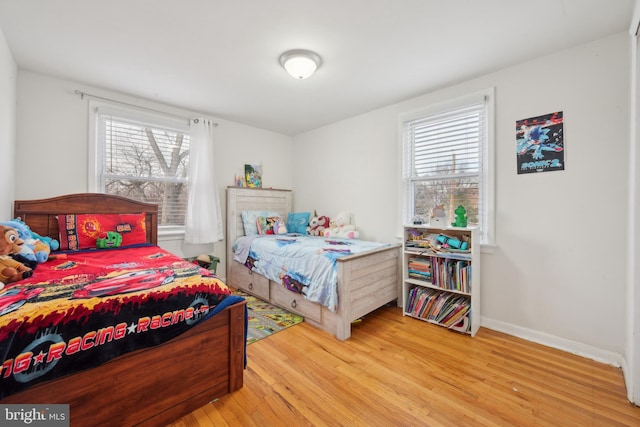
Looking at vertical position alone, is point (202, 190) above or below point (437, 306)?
above

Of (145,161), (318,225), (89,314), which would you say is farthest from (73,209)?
(318,225)

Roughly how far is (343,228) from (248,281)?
1360 mm

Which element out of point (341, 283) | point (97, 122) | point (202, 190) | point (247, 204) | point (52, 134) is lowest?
point (341, 283)

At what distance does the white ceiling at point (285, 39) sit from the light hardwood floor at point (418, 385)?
232 cm

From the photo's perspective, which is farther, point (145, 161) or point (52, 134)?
point (145, 161)

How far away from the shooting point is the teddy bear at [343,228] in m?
3.27

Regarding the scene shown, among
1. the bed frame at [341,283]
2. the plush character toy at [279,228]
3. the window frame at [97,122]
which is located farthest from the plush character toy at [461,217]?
the window frame at [97,122]

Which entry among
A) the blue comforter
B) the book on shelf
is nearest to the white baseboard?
the book on shelf

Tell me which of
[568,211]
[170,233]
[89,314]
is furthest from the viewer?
[170,233]

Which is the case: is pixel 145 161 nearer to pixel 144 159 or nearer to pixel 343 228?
pixel 144 159

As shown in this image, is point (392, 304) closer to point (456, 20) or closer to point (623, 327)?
point (623, 327)

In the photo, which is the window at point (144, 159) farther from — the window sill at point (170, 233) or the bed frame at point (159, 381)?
the bed frame at point (159, 381)

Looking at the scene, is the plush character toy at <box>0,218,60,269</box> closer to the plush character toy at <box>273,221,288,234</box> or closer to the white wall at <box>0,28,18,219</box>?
the white wall at <box>0,28,18,219</box>

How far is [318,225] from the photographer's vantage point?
363 centimetres
